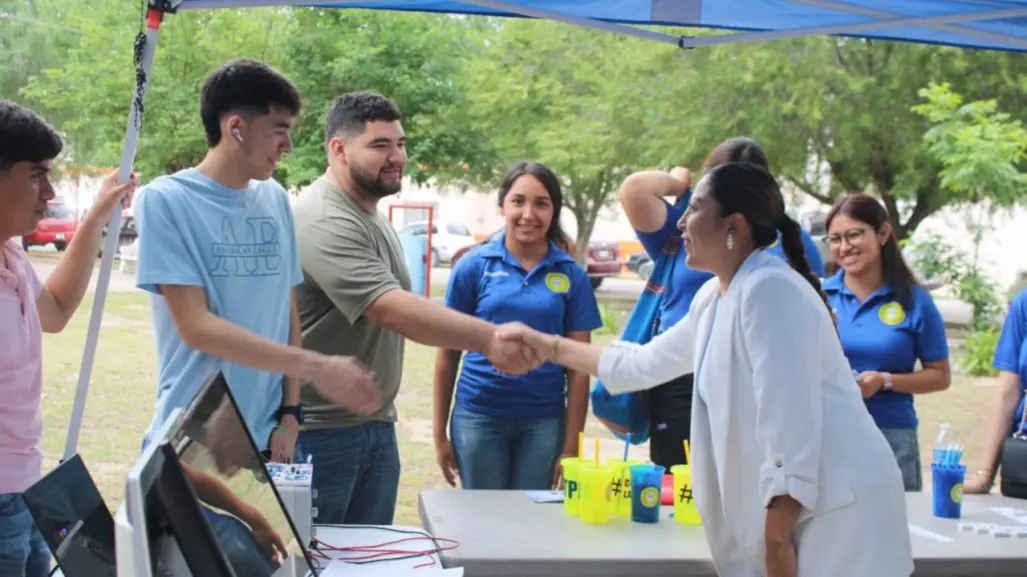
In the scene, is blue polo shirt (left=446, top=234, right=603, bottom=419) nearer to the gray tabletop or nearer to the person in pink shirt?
the gray tabletop

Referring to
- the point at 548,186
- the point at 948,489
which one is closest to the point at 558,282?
the point at 548,186

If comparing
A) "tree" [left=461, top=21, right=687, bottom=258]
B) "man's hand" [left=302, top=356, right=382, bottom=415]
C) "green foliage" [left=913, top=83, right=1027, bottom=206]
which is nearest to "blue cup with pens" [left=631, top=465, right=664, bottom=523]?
"man's hand" [left=302, top=356, right=382, bottom=415]

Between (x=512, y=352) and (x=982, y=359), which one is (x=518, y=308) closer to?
(x=512, y=352)

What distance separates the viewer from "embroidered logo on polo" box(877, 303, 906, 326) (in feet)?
11.9

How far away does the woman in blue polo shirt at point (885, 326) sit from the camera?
357 cm

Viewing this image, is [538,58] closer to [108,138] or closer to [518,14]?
[108,138]

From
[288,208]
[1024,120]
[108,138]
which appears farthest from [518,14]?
[108,138]

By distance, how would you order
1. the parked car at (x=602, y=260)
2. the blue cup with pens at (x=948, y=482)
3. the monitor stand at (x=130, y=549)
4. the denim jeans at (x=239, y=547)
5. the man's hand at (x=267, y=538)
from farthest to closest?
the parked car at (x=602, y=260) < the blue cup with pens at (x=948, y=482) < the man's hand at (x=267, y=538) < the denim jeans at (x=239, y=547) < the monitor stand at (x=130, y=549)

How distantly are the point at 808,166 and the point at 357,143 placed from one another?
1224cm

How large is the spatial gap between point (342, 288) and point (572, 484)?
2.77ft

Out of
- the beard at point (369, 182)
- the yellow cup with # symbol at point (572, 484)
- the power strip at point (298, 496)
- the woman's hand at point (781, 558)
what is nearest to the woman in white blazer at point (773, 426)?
the woman's hand at point (781, 558)

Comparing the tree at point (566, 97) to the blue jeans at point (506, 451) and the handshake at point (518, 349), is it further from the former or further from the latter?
the handshake at point (518, 349)

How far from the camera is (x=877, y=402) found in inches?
141

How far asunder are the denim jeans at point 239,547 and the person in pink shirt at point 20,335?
1.87 feet
